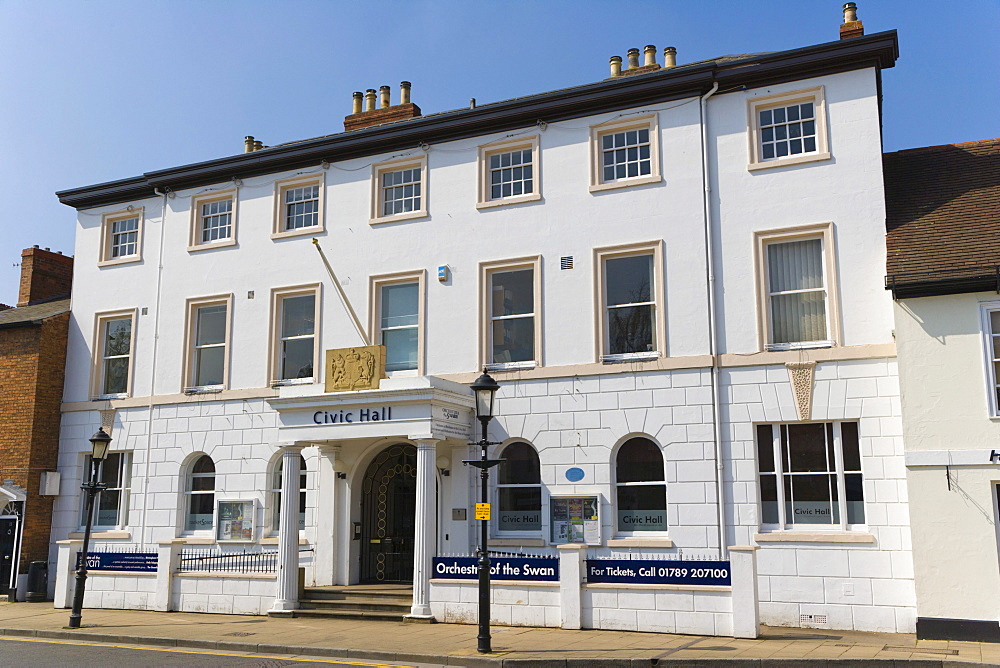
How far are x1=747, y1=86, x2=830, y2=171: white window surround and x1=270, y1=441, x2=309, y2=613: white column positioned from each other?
1011cm

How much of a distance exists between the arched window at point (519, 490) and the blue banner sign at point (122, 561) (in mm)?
7419

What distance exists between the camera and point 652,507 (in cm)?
1647

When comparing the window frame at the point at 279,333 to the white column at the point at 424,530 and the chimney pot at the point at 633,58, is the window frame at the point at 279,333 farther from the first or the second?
the chimney pot at the point at 633,58

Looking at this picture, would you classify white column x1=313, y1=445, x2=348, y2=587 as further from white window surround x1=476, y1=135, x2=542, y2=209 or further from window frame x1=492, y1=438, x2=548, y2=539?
white window surround x1=476, y1=135, x2=542, y2=209

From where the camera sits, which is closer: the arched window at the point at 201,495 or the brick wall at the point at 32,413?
the arched window at the point at 201,495

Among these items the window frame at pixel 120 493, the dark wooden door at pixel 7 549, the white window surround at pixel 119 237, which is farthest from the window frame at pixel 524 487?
the dark wooden door at pixel 7 549

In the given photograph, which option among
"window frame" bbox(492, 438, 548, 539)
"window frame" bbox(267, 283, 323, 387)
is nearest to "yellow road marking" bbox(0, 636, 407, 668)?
"window frame" bbox(492, 438, 548, 539)

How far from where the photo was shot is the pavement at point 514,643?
38.7 feet

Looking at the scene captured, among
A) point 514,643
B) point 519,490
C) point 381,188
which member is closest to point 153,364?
point 381,188

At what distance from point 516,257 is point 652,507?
18.1 ft

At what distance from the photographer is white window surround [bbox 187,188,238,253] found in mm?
21281

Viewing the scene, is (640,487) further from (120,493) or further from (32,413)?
(32,413)

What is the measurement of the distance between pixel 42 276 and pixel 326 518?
13.6m

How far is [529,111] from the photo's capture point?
727 inches
